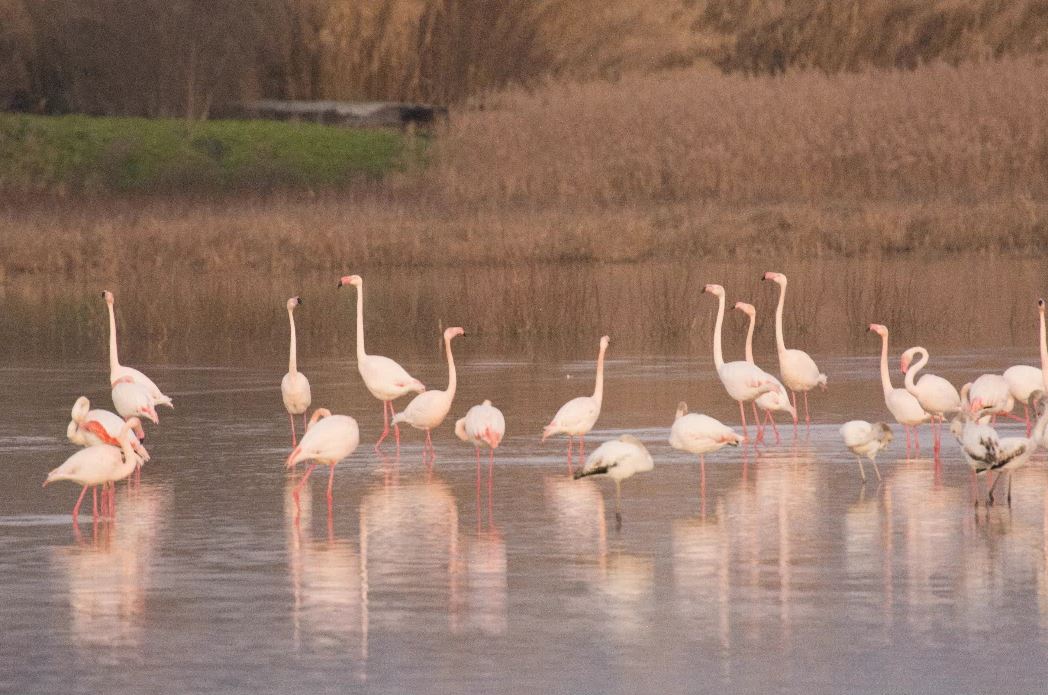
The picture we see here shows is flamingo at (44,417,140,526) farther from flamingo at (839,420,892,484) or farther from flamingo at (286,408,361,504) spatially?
flamingo at (839,420,892,484)

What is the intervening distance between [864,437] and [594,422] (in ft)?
6.46

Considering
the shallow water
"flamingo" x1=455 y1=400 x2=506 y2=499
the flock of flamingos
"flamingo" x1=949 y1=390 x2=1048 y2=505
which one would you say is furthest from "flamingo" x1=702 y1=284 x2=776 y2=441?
"flamingo" x1=949 y1=390 x2=1048 y2=505

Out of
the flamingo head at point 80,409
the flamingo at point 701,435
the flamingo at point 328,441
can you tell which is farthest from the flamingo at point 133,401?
the flamingo at point 701,435

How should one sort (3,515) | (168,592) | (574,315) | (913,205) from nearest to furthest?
(168,592) → (3,515) → (574,315) → (913,205)

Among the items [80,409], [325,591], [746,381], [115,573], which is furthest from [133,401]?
[325,591]

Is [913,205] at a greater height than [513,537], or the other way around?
[913,205]

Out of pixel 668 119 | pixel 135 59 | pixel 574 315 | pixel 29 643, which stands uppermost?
pixel 135 59

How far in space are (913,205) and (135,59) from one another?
26074 millimetres

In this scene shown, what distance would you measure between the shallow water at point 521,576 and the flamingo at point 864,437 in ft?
0.68

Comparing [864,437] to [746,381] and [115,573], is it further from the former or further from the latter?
[115,573]

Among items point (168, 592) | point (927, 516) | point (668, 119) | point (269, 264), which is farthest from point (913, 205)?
point (168, 592)

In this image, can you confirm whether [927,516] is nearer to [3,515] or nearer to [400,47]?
[3,515]

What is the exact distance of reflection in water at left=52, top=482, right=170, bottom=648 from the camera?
8.46 meters

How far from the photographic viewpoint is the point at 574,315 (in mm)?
21672
